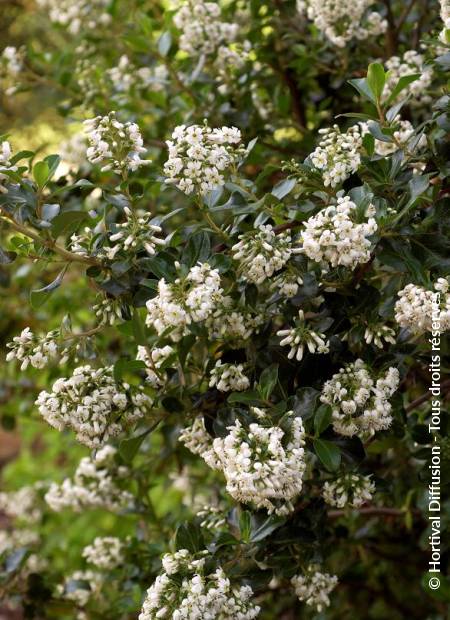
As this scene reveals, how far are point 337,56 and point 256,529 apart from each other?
5.96 feet

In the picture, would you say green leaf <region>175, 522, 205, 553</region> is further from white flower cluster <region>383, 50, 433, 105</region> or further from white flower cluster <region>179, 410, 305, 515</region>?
white flower cluster <region>383, 50, 433, 105</region>

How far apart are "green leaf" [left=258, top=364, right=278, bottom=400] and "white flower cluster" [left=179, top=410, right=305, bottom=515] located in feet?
0.22

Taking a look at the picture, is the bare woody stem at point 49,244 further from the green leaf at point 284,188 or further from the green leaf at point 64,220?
the green leaf at point 284,188

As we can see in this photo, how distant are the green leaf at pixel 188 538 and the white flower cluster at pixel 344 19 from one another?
1.58 metres

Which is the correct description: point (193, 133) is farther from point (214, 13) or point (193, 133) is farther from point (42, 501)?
point (42, 501)

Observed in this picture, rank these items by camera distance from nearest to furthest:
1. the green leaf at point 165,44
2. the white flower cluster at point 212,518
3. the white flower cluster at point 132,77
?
the white flower cluster at point 212,518 → the green leaf at point 165,44 → the white flower cluster at point 132,77

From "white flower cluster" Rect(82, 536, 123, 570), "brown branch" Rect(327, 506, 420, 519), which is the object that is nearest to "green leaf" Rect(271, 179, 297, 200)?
"brown branch" Rect(327, 506, 420, 519)

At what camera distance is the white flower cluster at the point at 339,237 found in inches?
63.4

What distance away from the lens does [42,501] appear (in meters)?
3.99

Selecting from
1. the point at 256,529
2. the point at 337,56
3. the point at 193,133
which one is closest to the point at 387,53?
the point at 337,56

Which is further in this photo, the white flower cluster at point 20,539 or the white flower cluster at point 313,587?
the white flower cluster at point 20,539

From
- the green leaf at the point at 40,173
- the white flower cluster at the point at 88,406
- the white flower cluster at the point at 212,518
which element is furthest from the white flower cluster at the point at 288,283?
the white flower cluster at the point at 212,518

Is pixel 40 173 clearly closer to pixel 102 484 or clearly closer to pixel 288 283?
pixel 288 283

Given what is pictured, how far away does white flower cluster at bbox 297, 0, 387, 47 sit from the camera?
2.52 m
